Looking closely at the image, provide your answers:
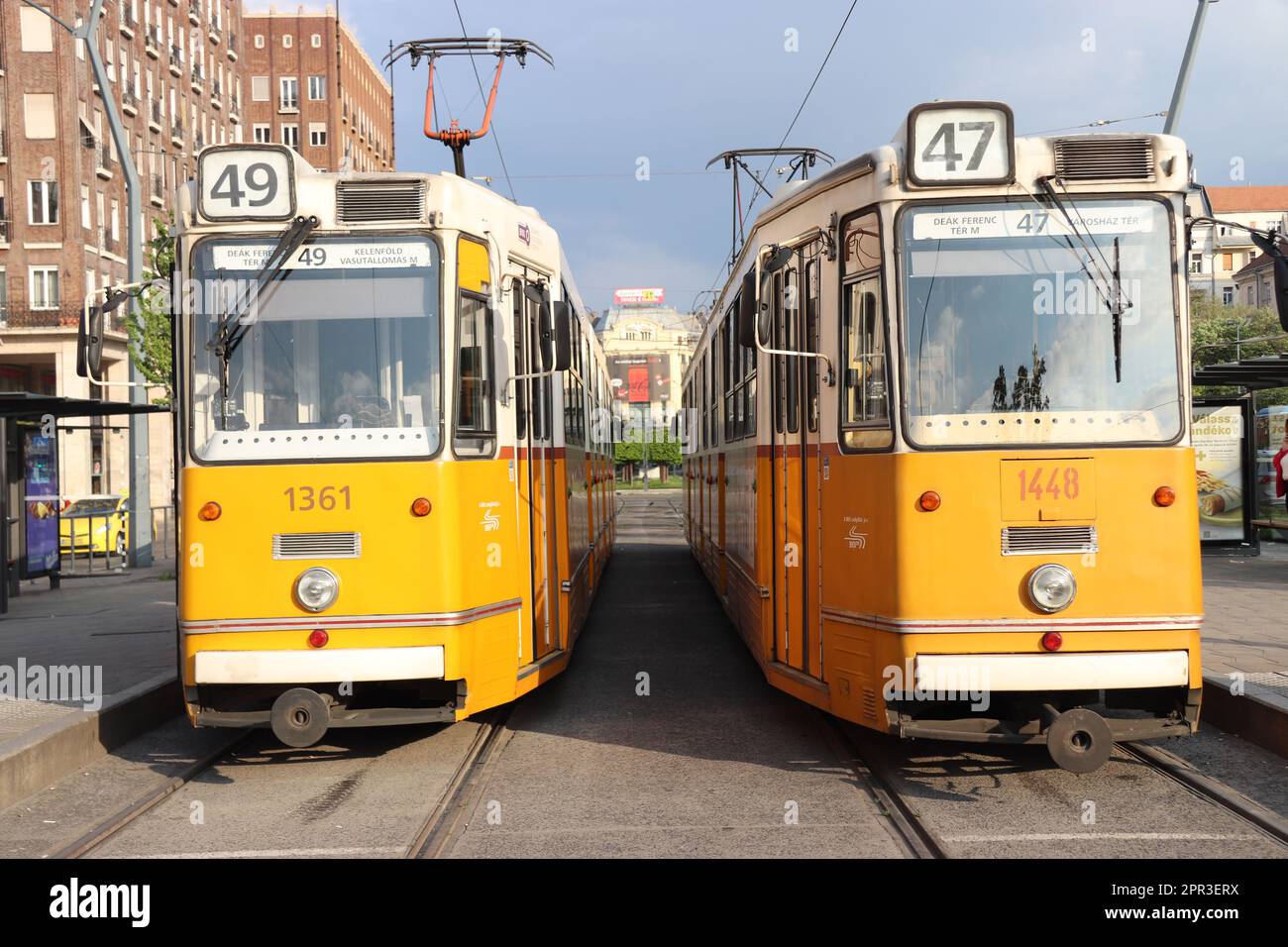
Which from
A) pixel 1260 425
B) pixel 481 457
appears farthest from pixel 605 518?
pixel 1260 425

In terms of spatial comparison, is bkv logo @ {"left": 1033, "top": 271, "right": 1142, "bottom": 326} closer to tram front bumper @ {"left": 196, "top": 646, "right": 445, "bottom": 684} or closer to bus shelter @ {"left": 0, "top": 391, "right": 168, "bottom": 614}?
tram front bumper @ {"left": 196, "top": 646, "right": 445, "bottom": 684}

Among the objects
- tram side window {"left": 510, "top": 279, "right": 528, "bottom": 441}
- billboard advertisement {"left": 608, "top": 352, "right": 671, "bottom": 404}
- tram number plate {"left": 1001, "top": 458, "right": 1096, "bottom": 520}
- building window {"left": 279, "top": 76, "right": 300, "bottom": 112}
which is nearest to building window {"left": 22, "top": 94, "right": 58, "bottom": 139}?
building window {"left": 279, "top": 76, "right": 300, "bottom": 112}

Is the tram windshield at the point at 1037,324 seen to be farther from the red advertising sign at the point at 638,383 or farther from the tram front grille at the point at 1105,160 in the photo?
the red advertising sign at the point at 638,383

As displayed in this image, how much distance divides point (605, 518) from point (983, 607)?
1110cm

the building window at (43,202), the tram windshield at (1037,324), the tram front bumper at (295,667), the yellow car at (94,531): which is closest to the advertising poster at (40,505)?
the yellow car at (94,531)

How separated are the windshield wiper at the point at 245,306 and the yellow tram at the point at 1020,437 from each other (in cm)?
311

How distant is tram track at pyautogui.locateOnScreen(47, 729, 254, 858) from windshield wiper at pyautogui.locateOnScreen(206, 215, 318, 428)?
6.59ft

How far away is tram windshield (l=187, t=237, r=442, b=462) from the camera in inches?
266

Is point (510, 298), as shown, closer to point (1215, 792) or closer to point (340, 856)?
point (340, 856)

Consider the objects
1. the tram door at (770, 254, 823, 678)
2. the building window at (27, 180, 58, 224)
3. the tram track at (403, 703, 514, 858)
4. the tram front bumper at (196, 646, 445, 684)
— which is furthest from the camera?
the building window at (27, 180, 58, 224)

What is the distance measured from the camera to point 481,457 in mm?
7141

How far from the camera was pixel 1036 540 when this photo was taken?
617 centimetres

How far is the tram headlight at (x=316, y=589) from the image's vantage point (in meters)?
6.61

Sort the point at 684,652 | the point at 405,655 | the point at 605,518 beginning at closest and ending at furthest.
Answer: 1. the point at 405,655
2. the point at 684,652
3. the point at 605,518
